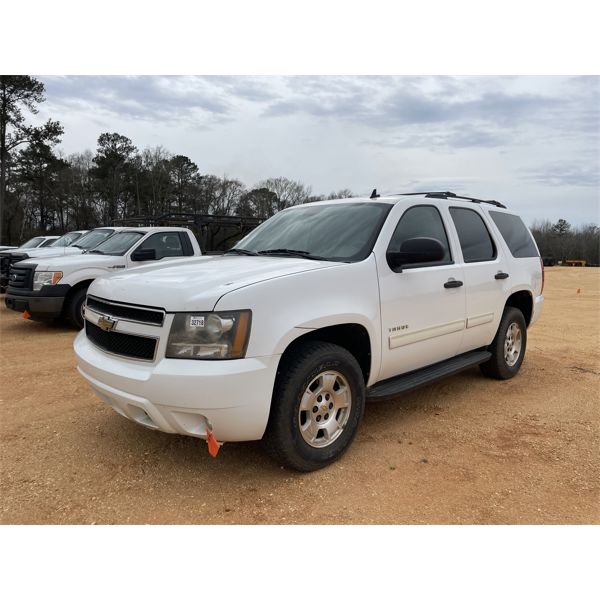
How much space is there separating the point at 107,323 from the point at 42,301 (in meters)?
5.53

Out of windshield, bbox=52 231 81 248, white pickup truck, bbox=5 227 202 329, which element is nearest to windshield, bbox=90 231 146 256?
white pickup truck, bbox=5 227 202 329

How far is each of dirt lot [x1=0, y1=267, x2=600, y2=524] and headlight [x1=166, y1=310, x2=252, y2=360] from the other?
3.06 ft

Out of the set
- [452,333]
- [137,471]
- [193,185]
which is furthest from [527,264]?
[193,185]

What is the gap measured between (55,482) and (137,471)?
505 millimetres

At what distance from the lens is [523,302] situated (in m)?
5.62

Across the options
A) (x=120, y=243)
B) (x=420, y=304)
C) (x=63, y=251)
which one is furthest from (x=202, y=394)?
(x=63, y=251)

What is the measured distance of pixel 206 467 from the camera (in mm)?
3230

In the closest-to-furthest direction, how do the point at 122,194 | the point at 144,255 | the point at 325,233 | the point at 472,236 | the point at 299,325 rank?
the point at 299,325
the point at 325,233
the point at 472,236
the point at 144,255
the point at 122,194

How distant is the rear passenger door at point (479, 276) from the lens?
443 centimetres

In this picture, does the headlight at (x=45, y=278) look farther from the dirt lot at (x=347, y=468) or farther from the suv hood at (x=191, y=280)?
the suv hood at (x=191, y=280)

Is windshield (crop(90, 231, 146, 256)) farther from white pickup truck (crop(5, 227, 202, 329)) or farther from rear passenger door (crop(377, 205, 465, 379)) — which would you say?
rear passenger door (crop(377, 205, 465, 379))

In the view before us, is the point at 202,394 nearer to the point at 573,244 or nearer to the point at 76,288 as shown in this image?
the point at 76,288

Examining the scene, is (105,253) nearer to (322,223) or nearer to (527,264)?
(322,223)

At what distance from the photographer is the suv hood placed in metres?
2.74
